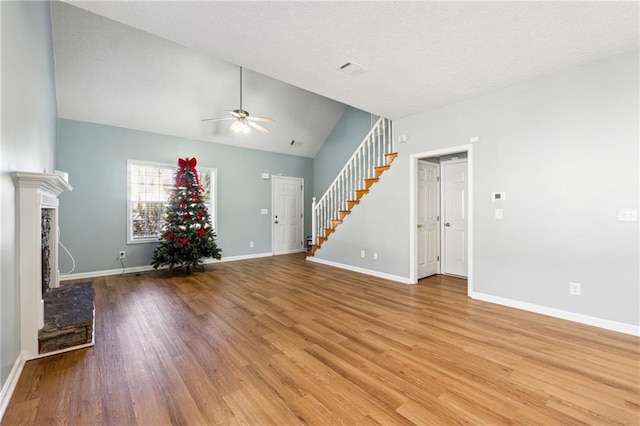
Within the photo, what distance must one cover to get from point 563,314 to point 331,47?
3.82 metres

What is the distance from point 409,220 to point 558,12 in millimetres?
2919

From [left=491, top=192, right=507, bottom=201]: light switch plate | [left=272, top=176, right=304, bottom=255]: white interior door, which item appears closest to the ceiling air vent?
[left=491, top=192, right=507, bottom=201]: light switch plate

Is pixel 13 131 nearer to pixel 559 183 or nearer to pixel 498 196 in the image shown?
pixel 498 196

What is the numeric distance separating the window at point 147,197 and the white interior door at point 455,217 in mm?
5472

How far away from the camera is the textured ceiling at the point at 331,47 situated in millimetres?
2162

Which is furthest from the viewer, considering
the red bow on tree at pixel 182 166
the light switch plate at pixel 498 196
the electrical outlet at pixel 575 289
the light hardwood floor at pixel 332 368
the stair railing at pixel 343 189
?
the stair railing at pixel 343 189

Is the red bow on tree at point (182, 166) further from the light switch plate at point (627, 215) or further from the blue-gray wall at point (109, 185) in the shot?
the light switch plate at point (627, 215)

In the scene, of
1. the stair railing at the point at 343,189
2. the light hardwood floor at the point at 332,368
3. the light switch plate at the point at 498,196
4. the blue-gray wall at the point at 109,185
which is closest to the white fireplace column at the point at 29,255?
the light hardwood floor at the point at 332,368

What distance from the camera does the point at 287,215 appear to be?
7637 mm

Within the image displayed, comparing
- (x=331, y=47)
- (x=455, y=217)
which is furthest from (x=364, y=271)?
(x=331, y=47)

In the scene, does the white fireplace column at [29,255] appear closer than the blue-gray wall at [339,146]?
Yes

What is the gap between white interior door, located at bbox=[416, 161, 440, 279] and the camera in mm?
4746

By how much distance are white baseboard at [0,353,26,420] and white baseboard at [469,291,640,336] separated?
14.8 ft

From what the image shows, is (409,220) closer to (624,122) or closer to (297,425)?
(624,122)
